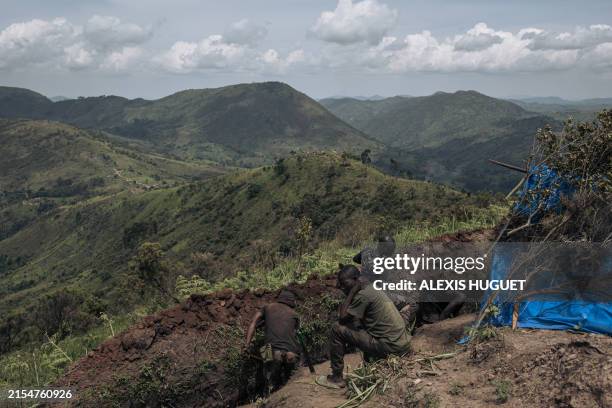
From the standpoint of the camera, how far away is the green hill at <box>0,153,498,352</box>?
2188 inches

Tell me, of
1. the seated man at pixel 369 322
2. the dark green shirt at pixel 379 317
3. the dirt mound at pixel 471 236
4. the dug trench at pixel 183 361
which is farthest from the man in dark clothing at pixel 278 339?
the dirt mound at pixel 471 236

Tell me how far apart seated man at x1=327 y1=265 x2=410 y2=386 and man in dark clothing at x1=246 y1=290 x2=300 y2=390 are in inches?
31.4

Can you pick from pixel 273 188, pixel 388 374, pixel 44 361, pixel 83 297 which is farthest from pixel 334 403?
pixel 273 188

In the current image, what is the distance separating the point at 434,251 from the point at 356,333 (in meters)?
3.81

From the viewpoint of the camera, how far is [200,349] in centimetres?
761

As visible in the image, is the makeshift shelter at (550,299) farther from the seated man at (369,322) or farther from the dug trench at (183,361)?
the dug trench at (183,361)

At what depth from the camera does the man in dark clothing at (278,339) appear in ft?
21.9

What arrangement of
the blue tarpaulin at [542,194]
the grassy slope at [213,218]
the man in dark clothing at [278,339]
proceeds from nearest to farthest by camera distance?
the man in dark clothing at [278,339] < the blue tarpaulin at [542,194] < the grassy slope at [213,218]

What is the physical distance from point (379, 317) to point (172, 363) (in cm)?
337

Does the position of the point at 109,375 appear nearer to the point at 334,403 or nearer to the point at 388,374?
the point at 334,403

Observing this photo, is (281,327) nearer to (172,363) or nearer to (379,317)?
(379,317)

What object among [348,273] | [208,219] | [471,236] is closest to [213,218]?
[208,219]

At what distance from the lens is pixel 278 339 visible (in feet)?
21.9

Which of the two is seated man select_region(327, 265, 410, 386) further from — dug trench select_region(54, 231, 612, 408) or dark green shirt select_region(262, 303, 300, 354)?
dark green shirt select_region(262, 303, 300, 354)
